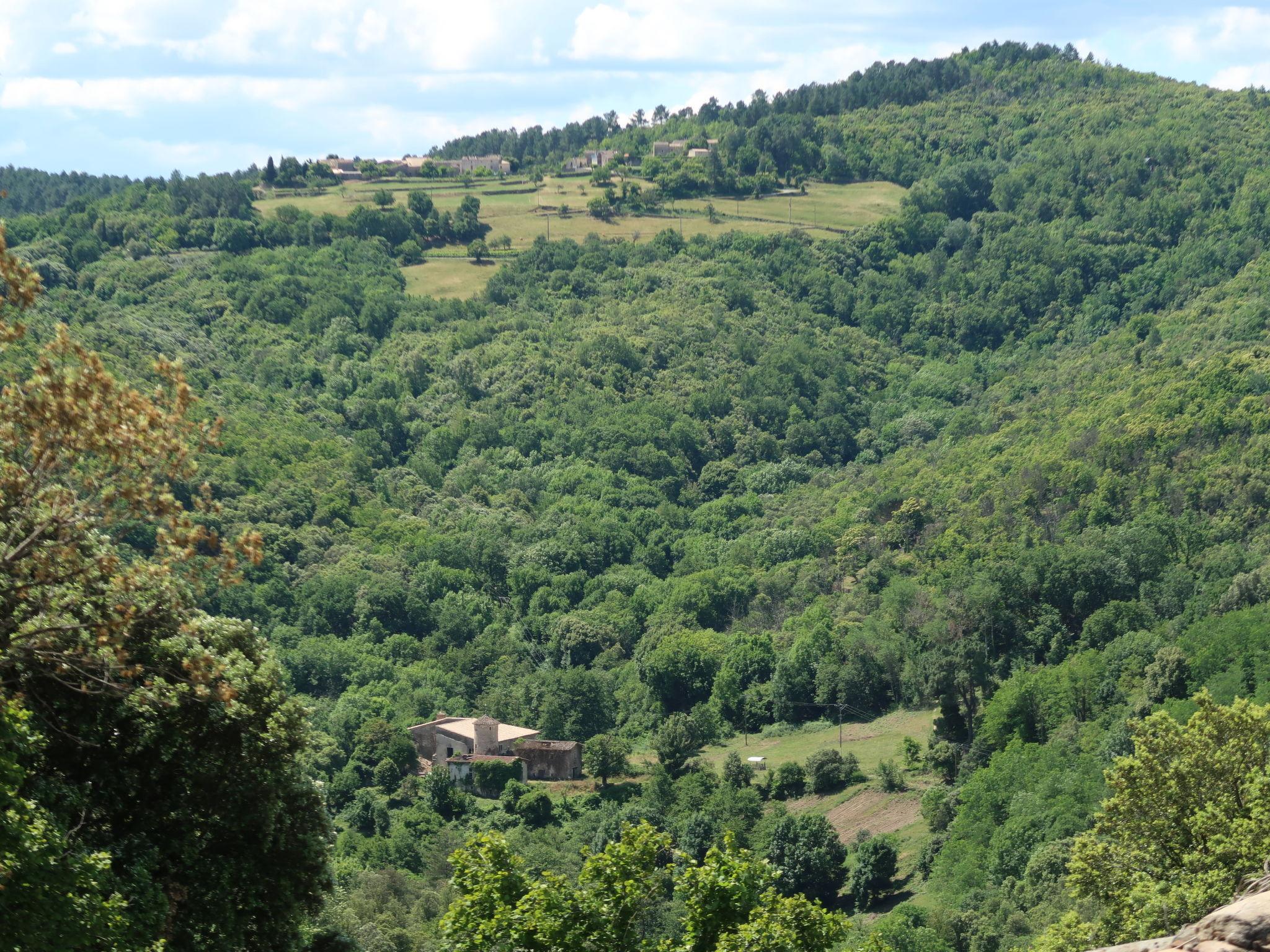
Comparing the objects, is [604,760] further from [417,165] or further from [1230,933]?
[417,165]

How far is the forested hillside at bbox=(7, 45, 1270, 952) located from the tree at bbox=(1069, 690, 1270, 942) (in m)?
0.09

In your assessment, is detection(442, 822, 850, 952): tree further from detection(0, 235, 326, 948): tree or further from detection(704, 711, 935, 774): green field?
detection(704, 711, 935, 774): green field

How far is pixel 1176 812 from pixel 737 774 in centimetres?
3767

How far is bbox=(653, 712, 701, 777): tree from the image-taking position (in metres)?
66.8

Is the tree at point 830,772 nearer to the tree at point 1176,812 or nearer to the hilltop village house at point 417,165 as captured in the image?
the tree at point 1176,812

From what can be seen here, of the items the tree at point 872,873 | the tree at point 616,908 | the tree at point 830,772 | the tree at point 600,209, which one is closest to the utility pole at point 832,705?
the tree at point 830,772

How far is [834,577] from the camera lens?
299 feet

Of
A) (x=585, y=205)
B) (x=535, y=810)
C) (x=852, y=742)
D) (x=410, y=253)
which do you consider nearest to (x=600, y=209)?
(x=585, y=205)

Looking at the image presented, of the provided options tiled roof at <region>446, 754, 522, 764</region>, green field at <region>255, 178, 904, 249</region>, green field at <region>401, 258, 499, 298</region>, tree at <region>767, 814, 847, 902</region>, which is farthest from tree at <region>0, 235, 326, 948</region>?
green field at <region>255, 178, 904, 249</region>

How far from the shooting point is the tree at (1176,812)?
23959 millimetres

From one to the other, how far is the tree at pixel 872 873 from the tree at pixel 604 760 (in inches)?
722

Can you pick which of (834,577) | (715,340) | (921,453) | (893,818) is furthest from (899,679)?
(715,340)

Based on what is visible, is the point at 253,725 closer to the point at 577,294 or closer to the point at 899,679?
the point at 899,679

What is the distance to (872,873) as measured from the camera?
164 ft
